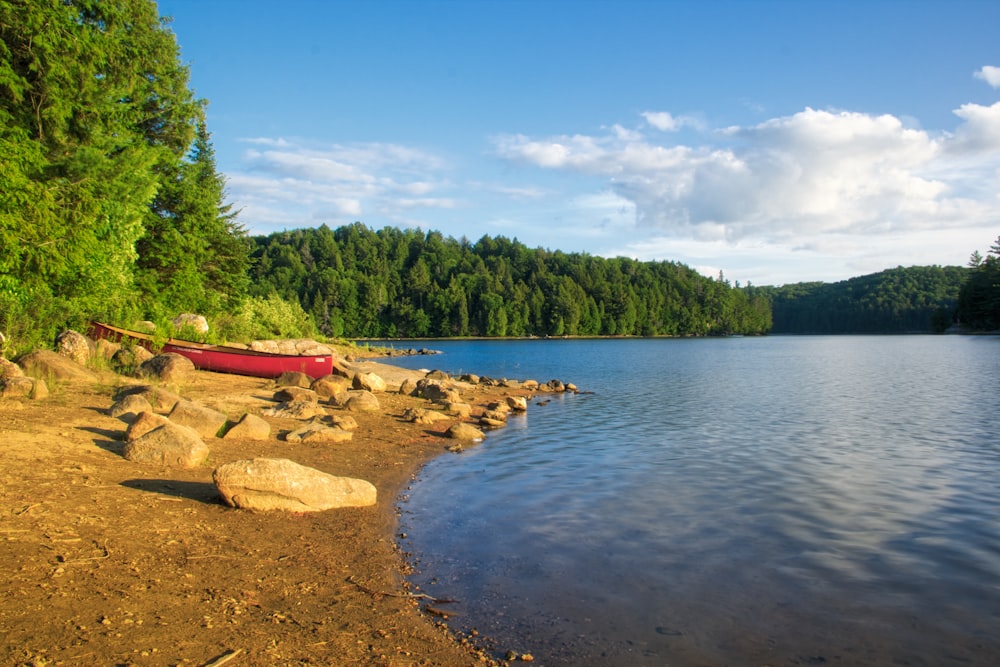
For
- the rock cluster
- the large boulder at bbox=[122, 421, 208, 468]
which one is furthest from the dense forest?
the large boulder at bbox=[122, 421, 208, 468]

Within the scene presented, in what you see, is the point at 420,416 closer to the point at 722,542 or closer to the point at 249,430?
the point at 249,430

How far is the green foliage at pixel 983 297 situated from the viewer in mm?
107812

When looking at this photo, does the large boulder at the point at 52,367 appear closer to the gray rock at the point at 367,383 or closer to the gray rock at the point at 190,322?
the gray rock at the point at 367,383

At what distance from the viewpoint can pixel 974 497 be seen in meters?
11.2

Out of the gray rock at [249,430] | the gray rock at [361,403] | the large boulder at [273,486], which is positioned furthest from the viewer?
the gray rock at [361,403]

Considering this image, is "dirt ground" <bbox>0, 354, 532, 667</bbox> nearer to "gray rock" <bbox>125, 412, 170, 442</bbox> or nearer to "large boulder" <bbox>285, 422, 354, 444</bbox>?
"gray rock" <bbox>125, 412, 170, 442</bbox>

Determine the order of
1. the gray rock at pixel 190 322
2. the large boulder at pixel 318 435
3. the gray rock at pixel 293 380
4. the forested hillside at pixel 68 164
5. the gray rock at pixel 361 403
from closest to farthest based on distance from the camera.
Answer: the large boulder at pixel 318 435
the forested hillside at pixel 68 164
the gray rock at pixel 361 403
the gray rock at pixel 293 380
the gray rock at pixel 190 322

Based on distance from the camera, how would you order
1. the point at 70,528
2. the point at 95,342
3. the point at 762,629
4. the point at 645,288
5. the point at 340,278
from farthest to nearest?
the point at 645,288 → the point at 340,278 → the point at 95,342 → the point at 70,528 → the point at 762,629

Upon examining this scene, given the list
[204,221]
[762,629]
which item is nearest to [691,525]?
[762,629]

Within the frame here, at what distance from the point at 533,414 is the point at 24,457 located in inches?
642

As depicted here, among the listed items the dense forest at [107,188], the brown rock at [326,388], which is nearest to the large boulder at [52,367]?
the dense forest at [107,188]

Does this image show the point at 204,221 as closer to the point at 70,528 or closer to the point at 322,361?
the point at 322,361

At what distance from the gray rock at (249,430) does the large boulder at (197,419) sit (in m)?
0.26

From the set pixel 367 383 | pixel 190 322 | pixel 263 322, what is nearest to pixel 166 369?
pixel 367 383
